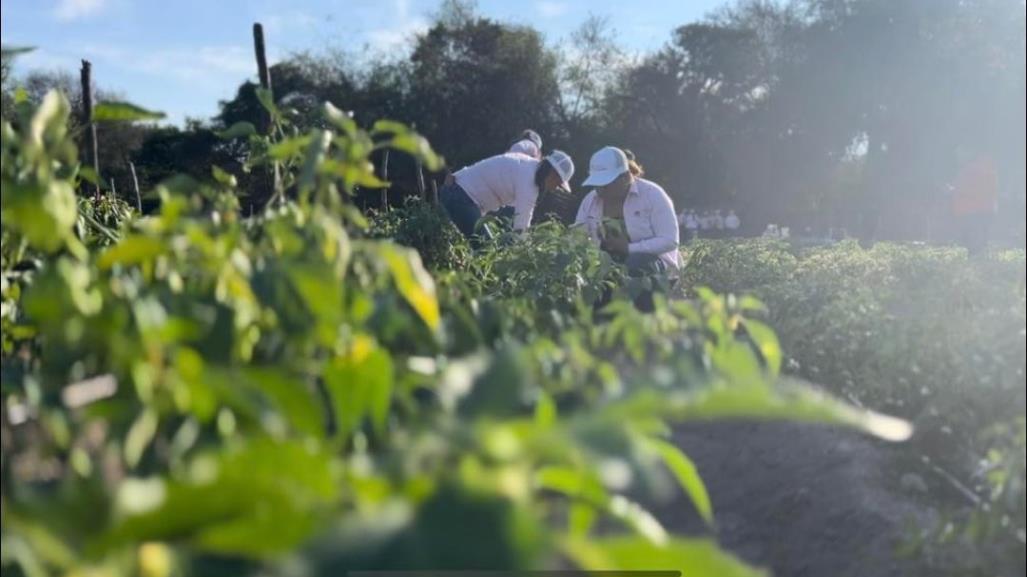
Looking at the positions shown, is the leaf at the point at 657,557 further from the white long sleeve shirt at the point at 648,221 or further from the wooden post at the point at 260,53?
the white long sleeve shirt at the point at 648,221

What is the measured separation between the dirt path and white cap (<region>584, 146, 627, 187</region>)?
8.05 feet

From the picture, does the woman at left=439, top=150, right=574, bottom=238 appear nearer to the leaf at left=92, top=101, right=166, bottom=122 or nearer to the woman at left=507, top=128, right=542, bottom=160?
the woman at left=507, top=128, right=542, bottom=160

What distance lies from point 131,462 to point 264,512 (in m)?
0.21

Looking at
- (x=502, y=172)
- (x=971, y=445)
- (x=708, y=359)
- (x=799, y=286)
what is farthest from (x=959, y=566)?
(x=502, y=172)

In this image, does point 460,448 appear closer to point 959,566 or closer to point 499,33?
point 959,566

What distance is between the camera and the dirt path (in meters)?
3.02

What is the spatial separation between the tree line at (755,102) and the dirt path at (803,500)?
24485 millimetres

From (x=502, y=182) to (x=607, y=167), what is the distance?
3.36 ft

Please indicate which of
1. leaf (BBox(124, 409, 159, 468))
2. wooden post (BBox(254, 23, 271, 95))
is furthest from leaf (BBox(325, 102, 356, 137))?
wooden post (BBox(254, 23, 271, 95))

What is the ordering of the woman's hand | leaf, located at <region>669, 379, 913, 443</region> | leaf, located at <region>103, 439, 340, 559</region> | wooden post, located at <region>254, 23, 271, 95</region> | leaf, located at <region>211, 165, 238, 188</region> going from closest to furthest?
leaf, located at <region>103, 439, 340, 559</region>
leaf, located at <region>669, 379, 913, 443</region>
leaf, located at <region>211, 165, 238, 188</region>
wooden post, located at <region>254, 23, 271, 95</region>
the woman's hand

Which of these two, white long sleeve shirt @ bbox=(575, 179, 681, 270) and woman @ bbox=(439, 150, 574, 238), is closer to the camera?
white long sleeve shirt @ bbox=(575, 179, 681, 270)

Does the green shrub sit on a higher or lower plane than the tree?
lower

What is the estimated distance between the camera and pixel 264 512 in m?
0.71

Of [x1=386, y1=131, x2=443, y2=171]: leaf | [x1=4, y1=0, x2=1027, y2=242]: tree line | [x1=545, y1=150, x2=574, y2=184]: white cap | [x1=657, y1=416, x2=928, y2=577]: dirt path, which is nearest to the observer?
[x1=386, y1=131, x2=443, y2=171]: leaf
